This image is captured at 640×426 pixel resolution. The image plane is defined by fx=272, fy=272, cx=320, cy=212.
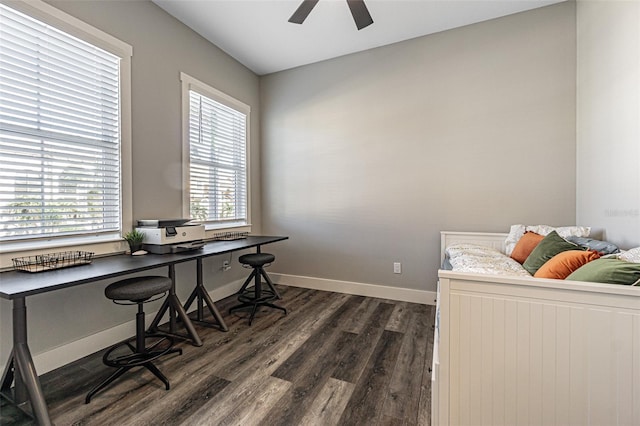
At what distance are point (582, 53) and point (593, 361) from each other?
8.66 feet

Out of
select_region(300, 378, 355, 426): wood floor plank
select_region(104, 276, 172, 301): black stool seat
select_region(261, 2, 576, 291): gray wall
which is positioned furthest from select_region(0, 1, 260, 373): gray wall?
select_region(300, 378, 355, 426): wood floor plank

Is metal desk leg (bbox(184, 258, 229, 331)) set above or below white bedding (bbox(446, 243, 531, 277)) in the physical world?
below

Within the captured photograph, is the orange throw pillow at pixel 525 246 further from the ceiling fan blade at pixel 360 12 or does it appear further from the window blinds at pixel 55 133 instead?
the window blinds at pixel 55 133

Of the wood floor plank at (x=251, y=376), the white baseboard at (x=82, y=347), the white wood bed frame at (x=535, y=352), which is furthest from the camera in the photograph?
the white baseboard at (x=82, y=347)

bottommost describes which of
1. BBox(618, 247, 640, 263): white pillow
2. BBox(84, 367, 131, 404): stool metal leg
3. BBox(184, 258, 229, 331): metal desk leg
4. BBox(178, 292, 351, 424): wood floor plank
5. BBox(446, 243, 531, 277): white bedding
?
BBox(178, 292, 351, 424): wood floor plank

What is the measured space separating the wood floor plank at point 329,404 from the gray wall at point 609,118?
6.43 feet

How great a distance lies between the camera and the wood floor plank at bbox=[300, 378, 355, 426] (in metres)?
1.41

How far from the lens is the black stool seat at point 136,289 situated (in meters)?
1.65

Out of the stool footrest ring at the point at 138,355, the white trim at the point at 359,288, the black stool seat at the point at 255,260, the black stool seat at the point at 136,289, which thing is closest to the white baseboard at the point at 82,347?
the stool footrest ring at the point at 138,355

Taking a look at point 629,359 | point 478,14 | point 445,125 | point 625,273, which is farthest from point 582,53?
point 629,359

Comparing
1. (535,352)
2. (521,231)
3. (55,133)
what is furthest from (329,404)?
(55,133)

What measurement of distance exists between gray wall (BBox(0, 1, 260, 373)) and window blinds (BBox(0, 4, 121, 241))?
200mm

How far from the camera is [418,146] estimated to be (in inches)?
120

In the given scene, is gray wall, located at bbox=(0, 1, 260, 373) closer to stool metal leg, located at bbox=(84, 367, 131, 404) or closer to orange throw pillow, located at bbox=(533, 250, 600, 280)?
stool metal leg, located at bbox=(84, 367, 131, 404)
